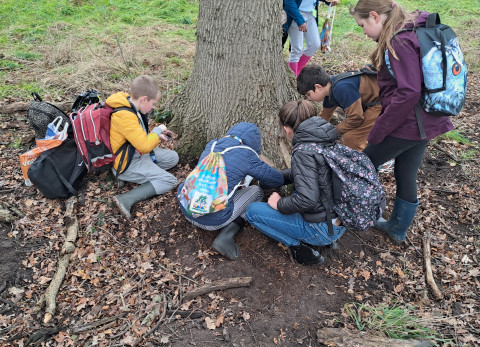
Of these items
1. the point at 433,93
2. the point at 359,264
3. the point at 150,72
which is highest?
the point at 433,93

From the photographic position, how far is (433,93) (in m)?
2.49

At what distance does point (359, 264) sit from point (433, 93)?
5.46 ft

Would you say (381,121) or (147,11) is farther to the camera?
(147,11)

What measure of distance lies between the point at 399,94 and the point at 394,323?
171 centimetres

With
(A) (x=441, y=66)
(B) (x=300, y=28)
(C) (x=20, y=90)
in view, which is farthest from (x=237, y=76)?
(C) (x=20, y=90)

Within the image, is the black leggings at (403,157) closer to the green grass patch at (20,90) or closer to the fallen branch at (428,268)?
the fallen branch at (428,268)

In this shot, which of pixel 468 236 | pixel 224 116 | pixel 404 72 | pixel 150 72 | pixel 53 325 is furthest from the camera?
pixel 150 72

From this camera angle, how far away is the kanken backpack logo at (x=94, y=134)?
140 inches

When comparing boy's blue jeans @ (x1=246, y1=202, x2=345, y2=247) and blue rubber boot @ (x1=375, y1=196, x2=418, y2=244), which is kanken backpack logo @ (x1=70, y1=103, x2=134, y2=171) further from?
blue rubber boot @ (x1=375, y1=196, x2=418, y2=244)

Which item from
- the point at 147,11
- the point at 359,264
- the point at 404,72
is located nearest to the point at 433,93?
the point at 404,72

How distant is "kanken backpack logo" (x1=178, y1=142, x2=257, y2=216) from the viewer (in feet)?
9.71

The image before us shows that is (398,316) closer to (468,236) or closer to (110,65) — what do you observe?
(468,236)

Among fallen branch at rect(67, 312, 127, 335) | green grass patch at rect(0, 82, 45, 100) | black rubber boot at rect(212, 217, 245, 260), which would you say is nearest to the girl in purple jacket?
black rubber boot at rect(212, 217, 245, 260)

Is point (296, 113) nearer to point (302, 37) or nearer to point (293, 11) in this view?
point (293, 11)
